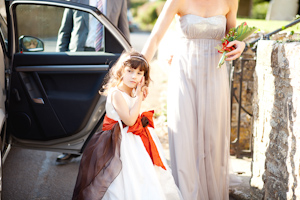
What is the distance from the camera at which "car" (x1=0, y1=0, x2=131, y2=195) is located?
404 cm

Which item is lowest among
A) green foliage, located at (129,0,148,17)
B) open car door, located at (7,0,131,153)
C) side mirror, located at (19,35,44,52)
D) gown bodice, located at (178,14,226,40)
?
open car door, located at (7,0,131,153)

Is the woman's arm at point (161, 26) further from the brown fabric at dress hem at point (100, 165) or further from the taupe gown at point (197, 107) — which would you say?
the brown fabric at dress hem at point (100, 165)

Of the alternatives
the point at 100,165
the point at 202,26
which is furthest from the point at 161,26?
the point at 100,165

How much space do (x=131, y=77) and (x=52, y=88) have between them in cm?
125

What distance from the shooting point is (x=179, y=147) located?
3658 mm

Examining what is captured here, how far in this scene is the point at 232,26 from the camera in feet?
12.4

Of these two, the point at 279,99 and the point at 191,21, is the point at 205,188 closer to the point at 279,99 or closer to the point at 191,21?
the point at 279,99

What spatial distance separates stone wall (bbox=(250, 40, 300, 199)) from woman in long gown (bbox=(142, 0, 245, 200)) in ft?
1.10

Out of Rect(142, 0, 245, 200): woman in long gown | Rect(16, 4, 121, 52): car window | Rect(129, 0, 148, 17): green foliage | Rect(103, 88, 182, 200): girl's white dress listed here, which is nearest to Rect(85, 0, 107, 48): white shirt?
Rect(16, 4, 121, 52): car window

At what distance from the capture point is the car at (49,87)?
13.3ft

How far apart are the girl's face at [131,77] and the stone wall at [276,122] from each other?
108 cm

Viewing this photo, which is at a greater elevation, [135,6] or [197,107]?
[135,6]

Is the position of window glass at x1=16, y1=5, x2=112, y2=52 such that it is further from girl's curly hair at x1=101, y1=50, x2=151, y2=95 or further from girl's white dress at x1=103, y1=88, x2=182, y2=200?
girl's white dress at x1=103, y1=88, x2=182, y2=200

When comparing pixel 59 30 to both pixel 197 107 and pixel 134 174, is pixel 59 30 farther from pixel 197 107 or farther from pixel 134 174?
pixel 134 174
